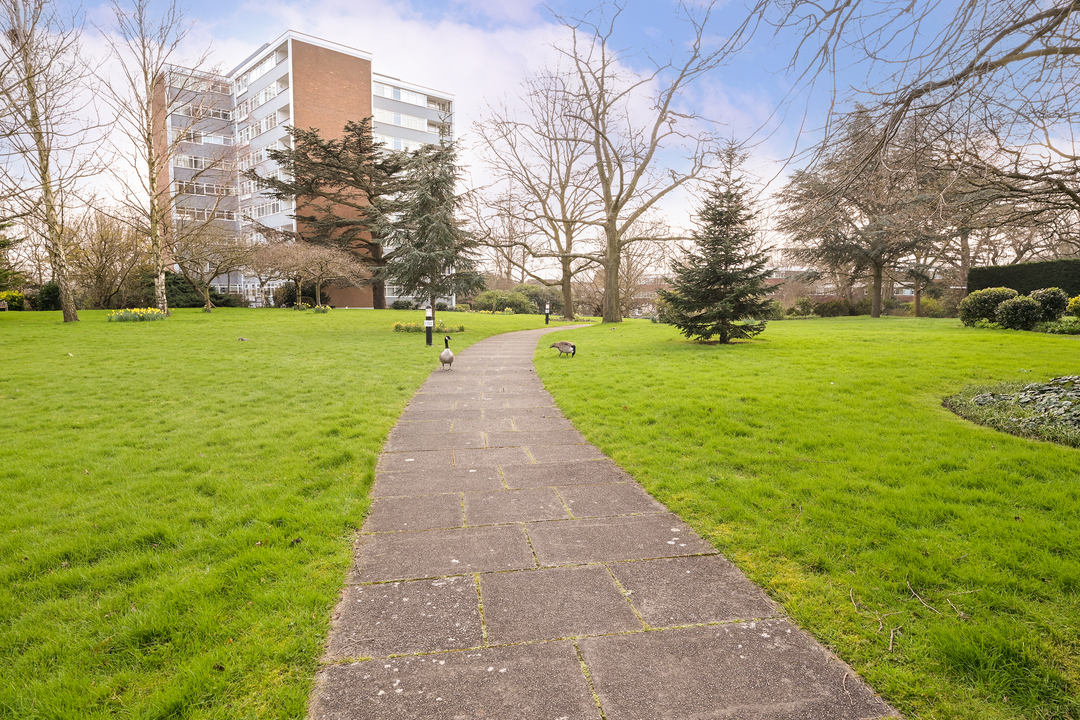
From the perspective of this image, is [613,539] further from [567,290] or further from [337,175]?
[337,175]

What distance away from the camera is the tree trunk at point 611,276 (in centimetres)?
2291

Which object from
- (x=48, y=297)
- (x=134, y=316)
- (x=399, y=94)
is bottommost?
(x=134, y=316)

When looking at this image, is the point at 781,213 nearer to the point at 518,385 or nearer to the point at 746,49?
the point at 746,49

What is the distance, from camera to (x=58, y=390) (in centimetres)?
764

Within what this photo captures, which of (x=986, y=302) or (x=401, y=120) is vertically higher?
(x=401, y=120)

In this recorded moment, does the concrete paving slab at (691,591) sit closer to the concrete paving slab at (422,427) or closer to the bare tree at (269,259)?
the concrete paving slab at (422,427)

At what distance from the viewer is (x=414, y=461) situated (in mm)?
4809

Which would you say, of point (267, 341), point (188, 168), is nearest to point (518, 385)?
point (267, 341)

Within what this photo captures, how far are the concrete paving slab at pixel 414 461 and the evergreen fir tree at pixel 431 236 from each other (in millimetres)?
13764

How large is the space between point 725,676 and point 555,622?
0.78m

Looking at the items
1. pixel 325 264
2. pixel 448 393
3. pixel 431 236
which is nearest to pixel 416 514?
pixel 448 393

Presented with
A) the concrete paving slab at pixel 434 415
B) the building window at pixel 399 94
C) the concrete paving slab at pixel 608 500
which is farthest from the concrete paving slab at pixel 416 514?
the building window at pixel 399 94

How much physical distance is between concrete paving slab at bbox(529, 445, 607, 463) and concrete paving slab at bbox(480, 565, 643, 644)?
2024 millimetres

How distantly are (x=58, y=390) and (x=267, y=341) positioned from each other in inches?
270
